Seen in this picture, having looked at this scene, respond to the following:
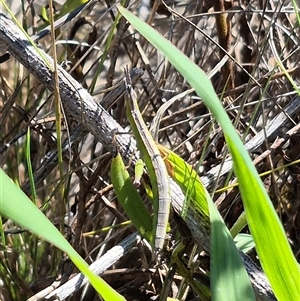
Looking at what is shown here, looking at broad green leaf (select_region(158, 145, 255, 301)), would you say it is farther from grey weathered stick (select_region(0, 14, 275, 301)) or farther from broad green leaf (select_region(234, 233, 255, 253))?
broad green leaf (select_region(234, 233, 255, 253))

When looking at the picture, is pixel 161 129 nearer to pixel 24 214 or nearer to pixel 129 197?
pixel 129 197

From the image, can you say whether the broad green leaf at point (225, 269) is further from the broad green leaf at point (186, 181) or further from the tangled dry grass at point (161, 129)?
the tangled dry grass at point (161, 129)

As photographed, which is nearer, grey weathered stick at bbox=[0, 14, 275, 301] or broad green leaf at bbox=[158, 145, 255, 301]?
broad green leaf at bbox=[158, 145, 255, 301]

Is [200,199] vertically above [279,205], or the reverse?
[200,199]

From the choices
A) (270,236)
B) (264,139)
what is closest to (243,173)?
(270,236)

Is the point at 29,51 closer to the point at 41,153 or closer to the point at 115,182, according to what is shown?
the point at 115,182

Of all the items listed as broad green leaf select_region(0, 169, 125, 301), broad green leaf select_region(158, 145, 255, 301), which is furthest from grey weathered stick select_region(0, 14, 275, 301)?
broad green leaf select_region(0, 169, 125, 301)
